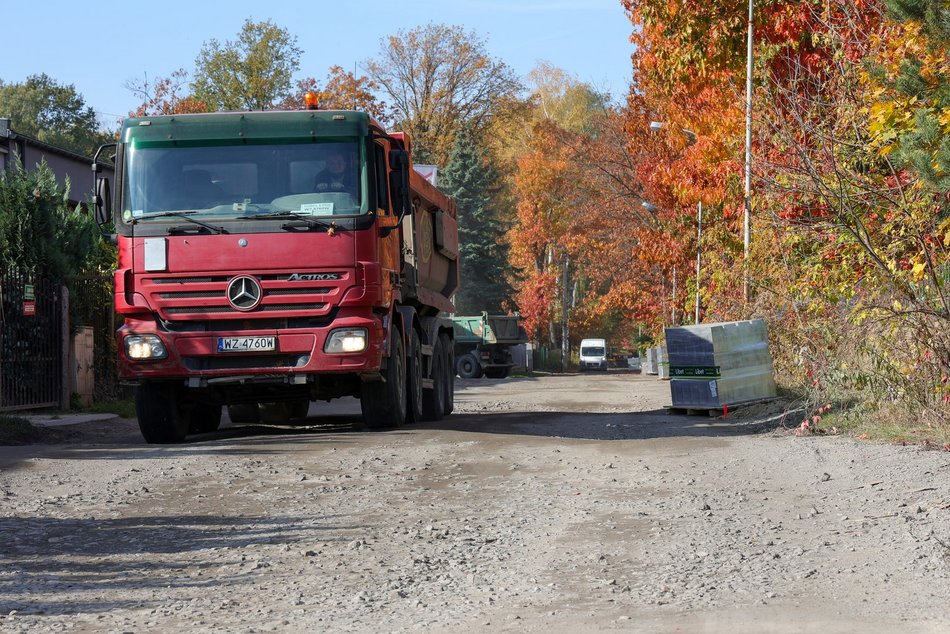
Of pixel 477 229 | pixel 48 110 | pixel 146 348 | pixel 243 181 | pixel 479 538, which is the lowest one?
pixel 479 538

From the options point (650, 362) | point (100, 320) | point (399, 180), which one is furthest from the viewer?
point (650, 362)

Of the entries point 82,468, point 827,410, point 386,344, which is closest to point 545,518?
point 82,468

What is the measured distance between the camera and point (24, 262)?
19.7 m

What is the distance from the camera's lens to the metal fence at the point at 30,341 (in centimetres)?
1834

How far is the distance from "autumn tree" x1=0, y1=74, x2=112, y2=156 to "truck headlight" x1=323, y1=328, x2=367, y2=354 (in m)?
70.2

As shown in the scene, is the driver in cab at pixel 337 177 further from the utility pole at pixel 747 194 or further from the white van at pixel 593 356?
the white van at pixel 593 356

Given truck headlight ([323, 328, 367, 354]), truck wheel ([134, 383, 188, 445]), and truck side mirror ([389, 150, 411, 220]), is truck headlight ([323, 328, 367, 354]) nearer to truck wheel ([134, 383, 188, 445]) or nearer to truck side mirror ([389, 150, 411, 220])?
truck side mirror ([389, 150, 411, 220])

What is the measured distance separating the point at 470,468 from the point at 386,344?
3321 millimetres

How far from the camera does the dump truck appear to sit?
13.4 meters

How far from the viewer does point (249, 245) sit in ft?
43.7

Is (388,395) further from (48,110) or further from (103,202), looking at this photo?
(48,110)

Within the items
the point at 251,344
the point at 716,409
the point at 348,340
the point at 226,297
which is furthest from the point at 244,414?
the point at 716,409

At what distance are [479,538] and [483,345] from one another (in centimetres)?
4630

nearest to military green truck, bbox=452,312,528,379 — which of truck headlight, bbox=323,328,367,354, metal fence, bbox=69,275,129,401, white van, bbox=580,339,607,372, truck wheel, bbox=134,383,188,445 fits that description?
white van, bbox=580,339,607,372
